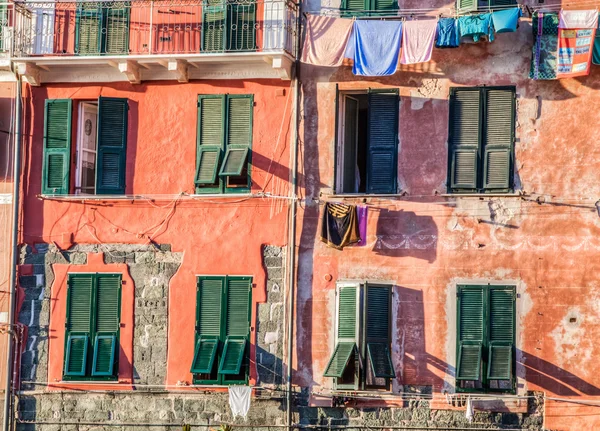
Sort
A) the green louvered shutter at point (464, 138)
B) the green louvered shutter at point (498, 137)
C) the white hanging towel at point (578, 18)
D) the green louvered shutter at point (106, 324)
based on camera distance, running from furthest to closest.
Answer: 1. the green louvered shutter at point (106, 324)
2. the green louvered shutter at point (464, 138)
3. the green louvered shutter at point (498, 137)
4. the white hanging towel at point (578, 18)

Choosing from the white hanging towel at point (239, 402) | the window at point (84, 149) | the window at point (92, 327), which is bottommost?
the white hanging towel at point (239, 402)

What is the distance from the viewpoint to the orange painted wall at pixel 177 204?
29.1 m

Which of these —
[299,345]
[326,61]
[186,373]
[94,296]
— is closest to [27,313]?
[94,296]

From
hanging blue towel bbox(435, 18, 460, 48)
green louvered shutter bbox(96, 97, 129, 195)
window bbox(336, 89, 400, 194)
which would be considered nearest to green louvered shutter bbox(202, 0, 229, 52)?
green louvered shutter bbox(96, 97, 129, 195)

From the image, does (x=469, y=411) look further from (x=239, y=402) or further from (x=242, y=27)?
(x=242, y=27)

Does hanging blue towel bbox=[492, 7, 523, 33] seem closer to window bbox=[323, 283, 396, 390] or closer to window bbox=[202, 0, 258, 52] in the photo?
window bbox=[202, 0, 258, 52]

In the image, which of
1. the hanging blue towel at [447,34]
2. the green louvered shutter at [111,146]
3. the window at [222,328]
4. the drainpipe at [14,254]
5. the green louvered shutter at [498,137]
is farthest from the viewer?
the green louvered shutter at [111,146]

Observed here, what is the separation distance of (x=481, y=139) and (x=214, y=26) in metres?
5.35

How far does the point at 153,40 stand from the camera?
29.7 meters

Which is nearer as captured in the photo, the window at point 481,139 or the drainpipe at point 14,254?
the window at point 481,139

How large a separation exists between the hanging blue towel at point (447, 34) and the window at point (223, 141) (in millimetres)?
Answer: 3717

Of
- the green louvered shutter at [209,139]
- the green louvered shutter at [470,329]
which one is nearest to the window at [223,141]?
the green louvered shutter at [209,139]

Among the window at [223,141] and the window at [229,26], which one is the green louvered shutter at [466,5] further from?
the window at [223,141]

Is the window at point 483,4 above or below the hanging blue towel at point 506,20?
above
